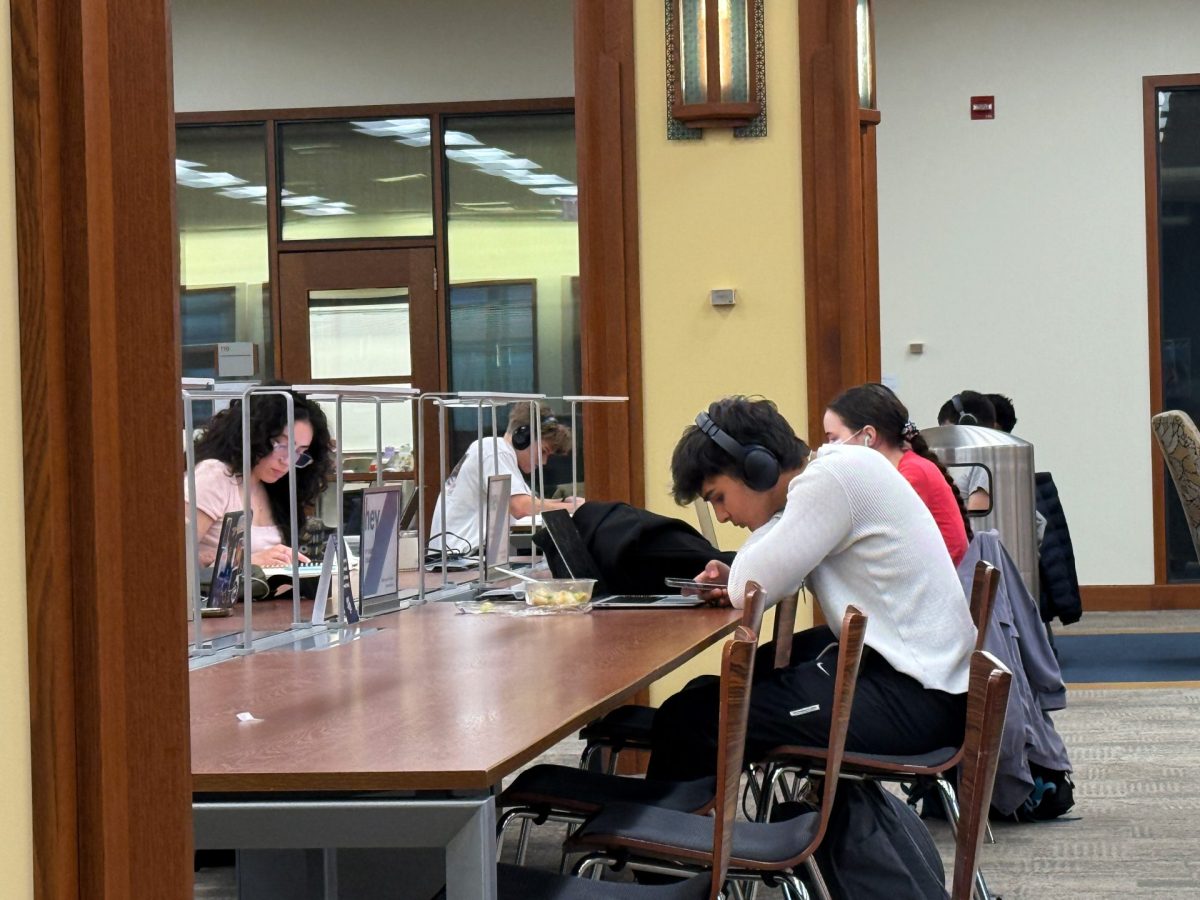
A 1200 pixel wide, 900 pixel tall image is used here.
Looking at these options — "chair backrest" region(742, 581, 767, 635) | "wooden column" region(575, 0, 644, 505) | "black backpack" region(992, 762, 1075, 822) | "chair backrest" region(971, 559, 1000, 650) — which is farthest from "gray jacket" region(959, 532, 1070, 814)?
"wooden column" region(575, 0, 644, 505)

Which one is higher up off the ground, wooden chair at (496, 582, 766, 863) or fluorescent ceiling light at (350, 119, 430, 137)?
fluorescent ceiling light at (350, 119, 430, 137)

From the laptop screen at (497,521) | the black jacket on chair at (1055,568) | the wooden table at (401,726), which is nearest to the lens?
the wooden table at (401,726)

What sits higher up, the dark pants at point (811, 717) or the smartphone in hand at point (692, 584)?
the smartphone in hand at point (692, 584)

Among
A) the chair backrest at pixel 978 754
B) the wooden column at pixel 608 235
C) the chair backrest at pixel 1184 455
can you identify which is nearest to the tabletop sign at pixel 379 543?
Answer: the chair backrest at pixel 978 754

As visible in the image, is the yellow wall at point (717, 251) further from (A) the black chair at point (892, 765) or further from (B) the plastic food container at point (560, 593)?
(A) the black chair at point (892, 765)

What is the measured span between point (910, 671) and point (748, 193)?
2535 mm

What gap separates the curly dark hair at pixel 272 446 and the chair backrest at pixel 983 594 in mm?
1752

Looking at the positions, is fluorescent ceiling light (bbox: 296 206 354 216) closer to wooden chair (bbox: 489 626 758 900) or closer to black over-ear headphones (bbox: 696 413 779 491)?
black over-ear headphones (bbox: 696 413 779 491)

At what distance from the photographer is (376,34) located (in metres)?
9.02

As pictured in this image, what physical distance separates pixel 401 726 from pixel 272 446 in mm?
2494

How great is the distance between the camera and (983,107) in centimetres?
911

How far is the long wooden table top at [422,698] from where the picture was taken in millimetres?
1622

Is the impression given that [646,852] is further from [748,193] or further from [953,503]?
[748,193]

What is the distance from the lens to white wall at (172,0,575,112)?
8953mm
